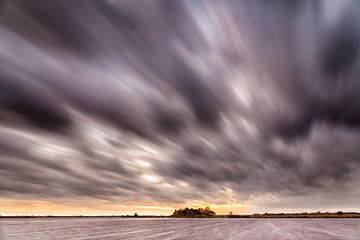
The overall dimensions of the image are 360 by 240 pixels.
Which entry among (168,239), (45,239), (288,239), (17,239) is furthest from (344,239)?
(17,239)

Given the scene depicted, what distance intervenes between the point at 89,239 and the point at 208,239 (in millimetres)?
13633

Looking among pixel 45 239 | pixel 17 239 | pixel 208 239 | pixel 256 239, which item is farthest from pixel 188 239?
pixel 17 239

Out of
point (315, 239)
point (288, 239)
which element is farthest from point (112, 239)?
point (315, 239)

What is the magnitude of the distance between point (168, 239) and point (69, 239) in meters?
11.3

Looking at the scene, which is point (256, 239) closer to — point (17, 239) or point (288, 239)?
point (288, 239)

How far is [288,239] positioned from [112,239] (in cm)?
2044

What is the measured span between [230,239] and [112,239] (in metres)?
13.7

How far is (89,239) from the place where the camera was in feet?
113

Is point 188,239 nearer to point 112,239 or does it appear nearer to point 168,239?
point 168,239

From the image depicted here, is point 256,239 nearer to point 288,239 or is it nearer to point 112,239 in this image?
point 288,239

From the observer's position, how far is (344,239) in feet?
118

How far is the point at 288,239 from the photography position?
3544 centimetres

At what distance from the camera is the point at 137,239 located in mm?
35188

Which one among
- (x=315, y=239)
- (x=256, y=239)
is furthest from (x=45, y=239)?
(x=315, y=239)
